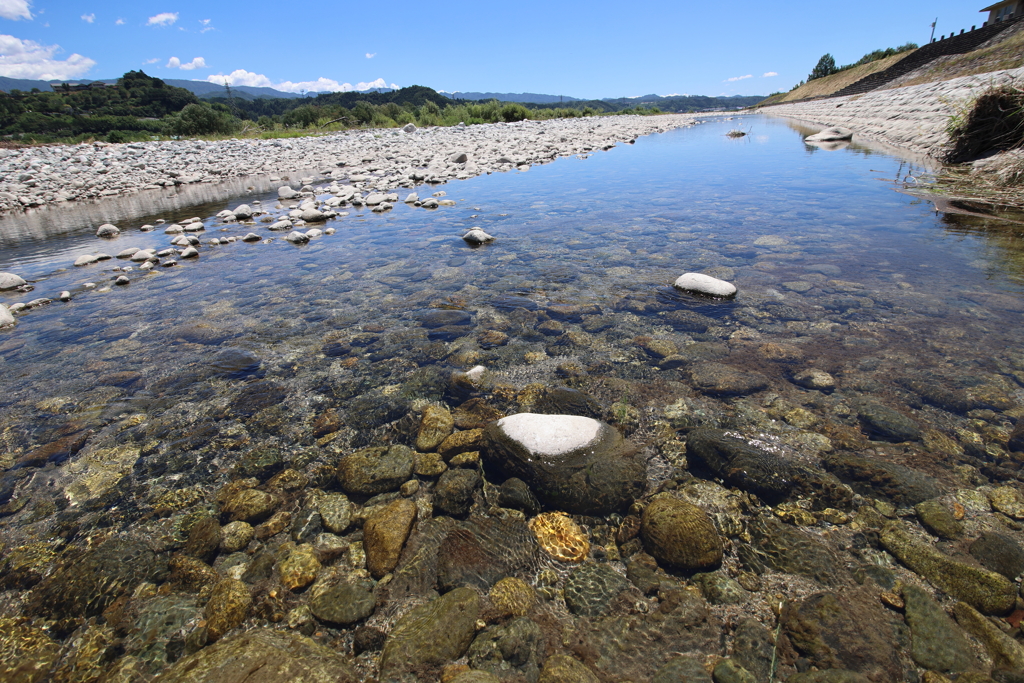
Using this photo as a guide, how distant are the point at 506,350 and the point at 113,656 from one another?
320cm

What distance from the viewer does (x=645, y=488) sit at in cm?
254

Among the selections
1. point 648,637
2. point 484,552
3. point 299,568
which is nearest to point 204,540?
point 299,568

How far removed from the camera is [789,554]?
6.88ft

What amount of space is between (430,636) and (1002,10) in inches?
2580

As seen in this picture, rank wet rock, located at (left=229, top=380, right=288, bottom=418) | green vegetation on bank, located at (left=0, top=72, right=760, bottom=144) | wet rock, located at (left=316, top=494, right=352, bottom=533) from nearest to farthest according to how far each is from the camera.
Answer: wet rock, located at (left=316, top=494, right=352, bottom=533)
wet rock, located at (left=229, top=380, right=288, bottom=418)
green vegetation on bank, located at (left=0, top=72, right=760, bottom=144)

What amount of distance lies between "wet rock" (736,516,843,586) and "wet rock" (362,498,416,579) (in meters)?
1.82

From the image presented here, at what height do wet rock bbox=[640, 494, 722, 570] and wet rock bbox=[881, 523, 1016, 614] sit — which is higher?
wet rock bbox=[881, 523, 1016, 614]

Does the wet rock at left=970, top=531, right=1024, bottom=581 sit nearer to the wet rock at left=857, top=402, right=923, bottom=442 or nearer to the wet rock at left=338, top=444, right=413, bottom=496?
the wet rock at left=857, top=402, right=923, bottom=442

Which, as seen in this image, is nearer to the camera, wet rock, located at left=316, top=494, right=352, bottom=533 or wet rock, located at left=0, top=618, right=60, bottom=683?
wet rock, located at left=0, top=618, right=60, bottom=683

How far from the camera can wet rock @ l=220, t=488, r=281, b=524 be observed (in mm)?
2475

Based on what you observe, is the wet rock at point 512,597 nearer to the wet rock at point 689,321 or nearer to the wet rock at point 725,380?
the wet rock at point 725,380

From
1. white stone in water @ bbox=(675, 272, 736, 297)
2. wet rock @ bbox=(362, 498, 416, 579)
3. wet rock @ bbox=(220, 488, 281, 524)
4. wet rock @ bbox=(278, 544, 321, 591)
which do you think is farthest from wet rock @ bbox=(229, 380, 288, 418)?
white stone in water @ bbox=(675, 272, 736, 297)

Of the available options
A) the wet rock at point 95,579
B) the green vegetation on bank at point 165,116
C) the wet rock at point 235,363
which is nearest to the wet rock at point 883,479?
the wet rock at point 95,579

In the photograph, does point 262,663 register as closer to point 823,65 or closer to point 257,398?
point 257,398
